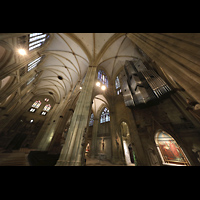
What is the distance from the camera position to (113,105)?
944cm

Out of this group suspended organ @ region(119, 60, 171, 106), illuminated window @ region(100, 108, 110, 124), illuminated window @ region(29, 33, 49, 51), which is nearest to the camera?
illuminated window @ region(29, 33, 49, 51)

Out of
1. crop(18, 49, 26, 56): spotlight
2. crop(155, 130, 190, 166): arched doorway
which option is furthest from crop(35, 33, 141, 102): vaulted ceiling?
crop(155, 130, 190, 166): arched doorway

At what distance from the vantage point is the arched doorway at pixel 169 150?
15.9 feet

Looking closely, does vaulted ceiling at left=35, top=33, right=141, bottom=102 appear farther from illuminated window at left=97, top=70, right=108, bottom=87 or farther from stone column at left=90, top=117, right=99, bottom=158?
stone column at left=90, top=117, right=99, bottom=158

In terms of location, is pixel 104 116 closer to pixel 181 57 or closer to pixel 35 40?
pixel 181 57

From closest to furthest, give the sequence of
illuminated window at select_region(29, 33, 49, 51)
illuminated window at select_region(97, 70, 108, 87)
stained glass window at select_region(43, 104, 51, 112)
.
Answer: illuminated window at select_region(29, 33, 49, 51) → illuminated window at select_region(97, 70, 108, 87) → stained glass window at select_region(43, 104, 51, 112)

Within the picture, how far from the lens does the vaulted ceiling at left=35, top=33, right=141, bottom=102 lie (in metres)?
8.12

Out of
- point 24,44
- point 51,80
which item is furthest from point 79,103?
point 51,80

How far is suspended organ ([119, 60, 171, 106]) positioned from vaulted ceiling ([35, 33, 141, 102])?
2.72m

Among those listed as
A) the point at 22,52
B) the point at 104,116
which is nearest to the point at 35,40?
the point at 22,52

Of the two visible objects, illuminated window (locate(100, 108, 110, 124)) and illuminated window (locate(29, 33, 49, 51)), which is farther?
illuminated window (locate(100, 108, 110, 124))

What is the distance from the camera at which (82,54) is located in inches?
366

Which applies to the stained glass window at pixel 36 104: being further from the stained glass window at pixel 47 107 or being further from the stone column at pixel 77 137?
the stone column at pixel 77 137

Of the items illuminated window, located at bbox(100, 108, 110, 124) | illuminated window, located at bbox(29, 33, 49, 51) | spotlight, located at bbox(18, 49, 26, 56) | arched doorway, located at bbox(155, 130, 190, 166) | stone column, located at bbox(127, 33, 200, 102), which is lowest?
arched doorway, located at bbox(155, 130, 190, 166)
